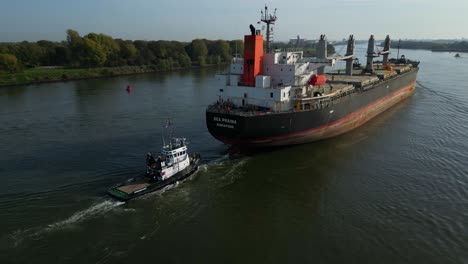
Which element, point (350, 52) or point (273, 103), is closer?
point (273, 103)

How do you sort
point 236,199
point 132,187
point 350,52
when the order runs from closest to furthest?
point 132,187 → point 236,199 → point 350,52

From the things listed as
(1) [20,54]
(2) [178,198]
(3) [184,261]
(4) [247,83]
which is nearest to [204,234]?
(3) [184,261]

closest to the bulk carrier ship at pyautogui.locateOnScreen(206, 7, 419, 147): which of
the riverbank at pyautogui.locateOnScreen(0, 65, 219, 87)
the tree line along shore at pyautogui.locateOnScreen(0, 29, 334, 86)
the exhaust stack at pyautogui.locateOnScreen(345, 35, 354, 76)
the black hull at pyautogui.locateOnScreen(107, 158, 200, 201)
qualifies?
the black hull at pyautogui.locateOnScreen(107, 158, 200, 201)

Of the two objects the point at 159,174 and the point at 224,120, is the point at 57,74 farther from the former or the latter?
the point at 159,174

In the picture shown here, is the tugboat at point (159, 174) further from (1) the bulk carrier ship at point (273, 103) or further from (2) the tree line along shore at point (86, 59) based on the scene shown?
(2) the tree line along shore at point (86, 59)

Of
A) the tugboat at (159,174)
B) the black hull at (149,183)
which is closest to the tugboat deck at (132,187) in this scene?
the tugboat at (159,174)

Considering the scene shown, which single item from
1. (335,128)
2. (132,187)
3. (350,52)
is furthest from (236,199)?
(350,52)

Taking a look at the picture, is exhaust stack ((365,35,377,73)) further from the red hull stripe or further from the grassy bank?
the grassy bank

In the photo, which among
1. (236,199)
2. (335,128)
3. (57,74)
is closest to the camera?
(236,199)
